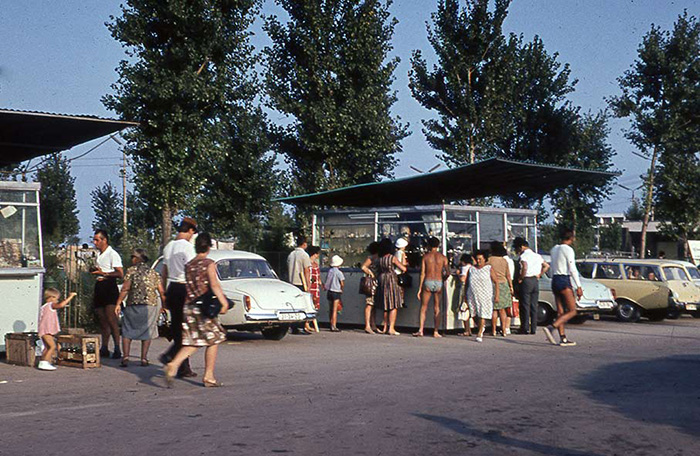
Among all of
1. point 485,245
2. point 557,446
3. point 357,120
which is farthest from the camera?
point 357,120

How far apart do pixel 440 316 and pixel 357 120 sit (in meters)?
11.7

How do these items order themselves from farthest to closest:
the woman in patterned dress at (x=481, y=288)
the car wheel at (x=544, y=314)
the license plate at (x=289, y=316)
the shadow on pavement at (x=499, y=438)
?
1. the car wheel at (x=544, y=314)
2. the woman in patterned dress at (x=481, y=288)
3. the license plate at (x=289, y=316)
4. the shadow on pavement at (x=499, y=438)

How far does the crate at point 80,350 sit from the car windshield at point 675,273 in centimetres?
1709

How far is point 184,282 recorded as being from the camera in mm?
11234

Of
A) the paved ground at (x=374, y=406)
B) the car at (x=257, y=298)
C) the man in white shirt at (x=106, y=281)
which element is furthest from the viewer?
the car at (x=257, y=298)

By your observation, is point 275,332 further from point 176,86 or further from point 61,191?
point 61,191

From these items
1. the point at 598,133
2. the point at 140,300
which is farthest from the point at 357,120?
the point at 140,300

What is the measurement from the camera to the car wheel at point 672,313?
24.4m

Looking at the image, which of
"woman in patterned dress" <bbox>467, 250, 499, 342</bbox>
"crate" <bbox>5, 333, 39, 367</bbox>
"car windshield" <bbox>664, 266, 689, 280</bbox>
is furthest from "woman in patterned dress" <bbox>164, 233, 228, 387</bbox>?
"car windshield" <bbox>664, 266, 689, 280</bbox>

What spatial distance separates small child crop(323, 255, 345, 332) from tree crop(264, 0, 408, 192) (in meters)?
10.3

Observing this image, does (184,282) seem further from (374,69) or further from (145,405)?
(374,69)

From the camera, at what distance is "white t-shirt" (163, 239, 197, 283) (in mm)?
11250

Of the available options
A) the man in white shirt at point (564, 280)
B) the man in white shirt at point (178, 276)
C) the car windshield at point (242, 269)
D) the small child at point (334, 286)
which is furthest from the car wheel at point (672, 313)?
the man in white shirt at point (178, 276)

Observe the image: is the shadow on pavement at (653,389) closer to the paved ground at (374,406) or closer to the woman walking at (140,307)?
the paved ground at (374,406)
